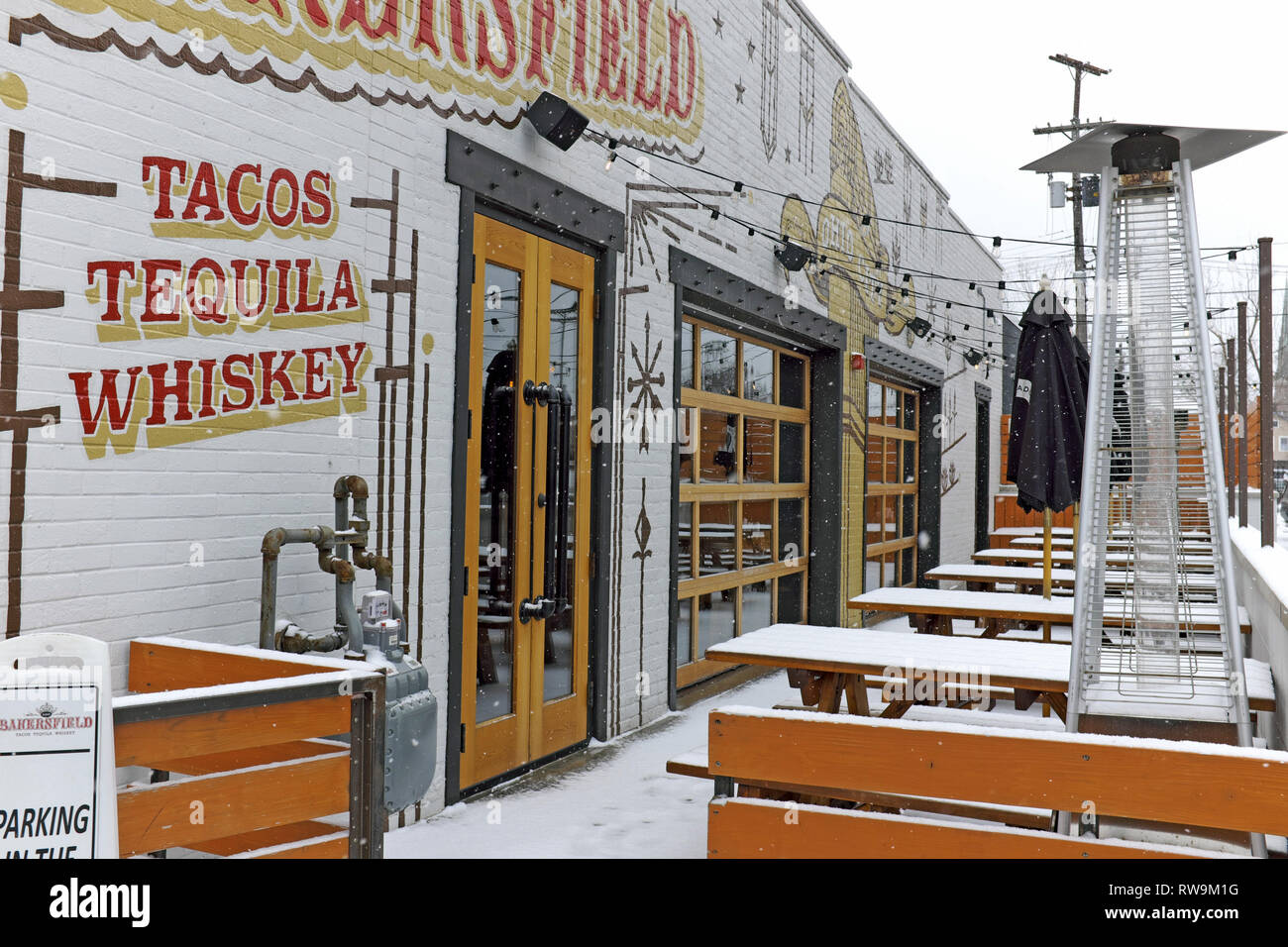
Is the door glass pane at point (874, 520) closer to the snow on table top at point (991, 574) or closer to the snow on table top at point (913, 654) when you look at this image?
the snow on table top at point (991, 574)

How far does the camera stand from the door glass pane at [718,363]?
21.6 feet

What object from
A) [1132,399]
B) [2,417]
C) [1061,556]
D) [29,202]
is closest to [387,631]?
[2,417]

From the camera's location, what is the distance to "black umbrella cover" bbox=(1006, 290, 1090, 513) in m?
5.17

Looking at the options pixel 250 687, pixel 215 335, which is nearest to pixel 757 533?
pixel 215 335

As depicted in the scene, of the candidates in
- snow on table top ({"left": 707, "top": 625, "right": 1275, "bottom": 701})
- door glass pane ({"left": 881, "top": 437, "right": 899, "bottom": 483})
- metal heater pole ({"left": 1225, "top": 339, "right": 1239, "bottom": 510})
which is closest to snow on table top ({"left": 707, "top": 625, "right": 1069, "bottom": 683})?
snow on table top ({"left": 707, "top": 625, "right": 1275, "bottom": 701})

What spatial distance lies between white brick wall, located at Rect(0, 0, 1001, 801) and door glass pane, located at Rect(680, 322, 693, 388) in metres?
0.83

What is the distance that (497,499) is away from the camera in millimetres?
4523

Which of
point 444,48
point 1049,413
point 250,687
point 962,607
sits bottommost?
point 962,607

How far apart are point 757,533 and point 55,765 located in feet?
18.8

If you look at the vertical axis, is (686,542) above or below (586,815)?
above

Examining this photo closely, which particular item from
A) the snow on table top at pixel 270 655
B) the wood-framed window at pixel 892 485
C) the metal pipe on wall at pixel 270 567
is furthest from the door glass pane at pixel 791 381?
the snow on table top at pixel 270 655

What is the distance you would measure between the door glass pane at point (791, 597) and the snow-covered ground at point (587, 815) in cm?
289

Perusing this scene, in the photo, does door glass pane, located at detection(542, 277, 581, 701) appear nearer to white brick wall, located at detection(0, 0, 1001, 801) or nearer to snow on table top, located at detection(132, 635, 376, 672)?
white brick wall, located at detection(0, 0, 1001, 801)

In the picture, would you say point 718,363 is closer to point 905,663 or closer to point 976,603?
point 976,603
